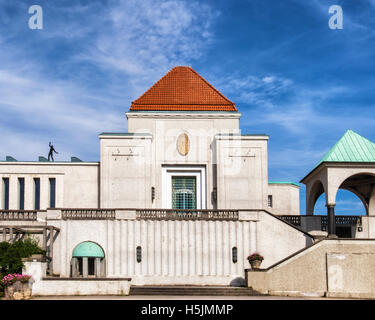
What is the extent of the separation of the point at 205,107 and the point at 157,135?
447 centimetres

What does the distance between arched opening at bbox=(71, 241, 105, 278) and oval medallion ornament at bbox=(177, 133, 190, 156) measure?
1041 centimetres

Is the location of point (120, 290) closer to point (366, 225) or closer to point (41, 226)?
point (41, 226)

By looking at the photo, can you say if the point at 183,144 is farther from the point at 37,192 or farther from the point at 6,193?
A: the point at 6,193

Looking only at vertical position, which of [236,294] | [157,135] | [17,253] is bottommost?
[236,294]

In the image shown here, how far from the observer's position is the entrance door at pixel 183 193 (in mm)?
44531

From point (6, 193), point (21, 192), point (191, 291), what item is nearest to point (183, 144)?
point (21, 192)

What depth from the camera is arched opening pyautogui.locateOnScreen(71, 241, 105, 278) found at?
122ft

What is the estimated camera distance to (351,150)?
131 feet

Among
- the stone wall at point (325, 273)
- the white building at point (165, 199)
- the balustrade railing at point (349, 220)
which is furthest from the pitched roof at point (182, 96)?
the stone wall at point (325, 273)

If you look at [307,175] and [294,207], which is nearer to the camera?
[307,175]

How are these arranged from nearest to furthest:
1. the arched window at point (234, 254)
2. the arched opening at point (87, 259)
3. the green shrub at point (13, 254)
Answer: the green shrub at point (13, 254) → the arched opening at point (87, 259) → the arched window at point (234, 254)

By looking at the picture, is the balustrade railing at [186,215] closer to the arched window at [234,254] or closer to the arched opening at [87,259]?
the arched window at [234,254]

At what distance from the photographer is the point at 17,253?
108ft
